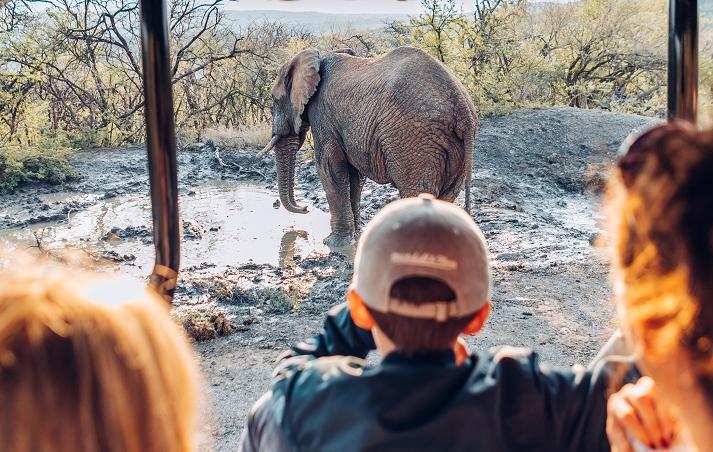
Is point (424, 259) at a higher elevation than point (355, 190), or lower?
higher

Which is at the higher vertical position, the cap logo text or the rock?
the cap logo text

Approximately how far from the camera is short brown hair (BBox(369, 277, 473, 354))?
1.02 meters

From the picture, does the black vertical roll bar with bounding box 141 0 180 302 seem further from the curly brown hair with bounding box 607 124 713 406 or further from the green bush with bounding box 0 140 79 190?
the green bush with bounding box 0 140 79 190

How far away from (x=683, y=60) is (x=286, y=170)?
5835 millimetres

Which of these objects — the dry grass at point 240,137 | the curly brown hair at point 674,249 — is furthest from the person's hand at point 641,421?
the dry grass at point 240,137

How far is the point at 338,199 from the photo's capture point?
6.56 metres

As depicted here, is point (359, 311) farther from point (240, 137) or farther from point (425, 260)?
point (240, 137)

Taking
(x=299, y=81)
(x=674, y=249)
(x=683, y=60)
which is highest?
(x=683, y=60)

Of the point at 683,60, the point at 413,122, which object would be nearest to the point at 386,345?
the point at 683,60

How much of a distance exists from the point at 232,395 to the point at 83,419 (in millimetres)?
2476

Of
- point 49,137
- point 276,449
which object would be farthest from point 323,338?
point 49,137

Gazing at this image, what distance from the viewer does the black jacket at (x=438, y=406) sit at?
3.19 feet

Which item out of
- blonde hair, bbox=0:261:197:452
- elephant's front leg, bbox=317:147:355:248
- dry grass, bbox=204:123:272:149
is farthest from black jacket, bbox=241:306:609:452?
dry grass, bbox=204:123:272:149

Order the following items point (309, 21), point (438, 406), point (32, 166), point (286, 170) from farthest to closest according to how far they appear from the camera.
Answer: point (309, 21)
point (32, 166)
point (286, 170)
point (438, 406)
